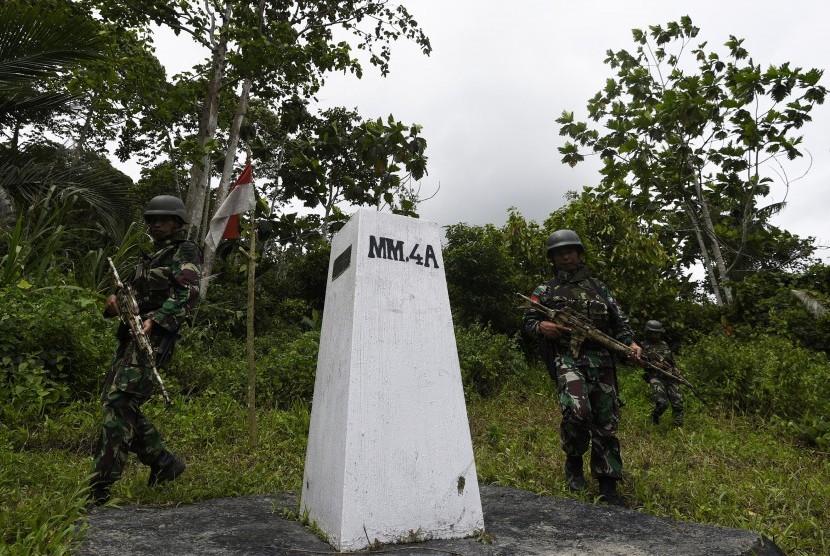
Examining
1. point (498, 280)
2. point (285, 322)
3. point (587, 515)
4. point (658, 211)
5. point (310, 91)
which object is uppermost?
point (310, 91)

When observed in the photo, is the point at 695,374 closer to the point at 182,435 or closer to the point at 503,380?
the point at 503,380

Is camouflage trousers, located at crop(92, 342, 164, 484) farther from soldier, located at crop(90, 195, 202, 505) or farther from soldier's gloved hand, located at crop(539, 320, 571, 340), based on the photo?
soldier's gloved hand, located at crop(539, 320, 571, 340)

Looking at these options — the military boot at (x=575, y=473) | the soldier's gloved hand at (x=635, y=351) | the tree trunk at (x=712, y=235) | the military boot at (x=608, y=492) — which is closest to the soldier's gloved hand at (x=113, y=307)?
the military boot at (x=575, y=473)

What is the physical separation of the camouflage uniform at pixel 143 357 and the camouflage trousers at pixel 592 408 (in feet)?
7.50

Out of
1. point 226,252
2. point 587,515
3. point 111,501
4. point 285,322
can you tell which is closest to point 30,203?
point 226,252

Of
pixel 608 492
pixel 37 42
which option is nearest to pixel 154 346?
pixel 608 492

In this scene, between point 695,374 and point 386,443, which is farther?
point 695,374

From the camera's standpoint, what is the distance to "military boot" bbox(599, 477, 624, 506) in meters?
3.38

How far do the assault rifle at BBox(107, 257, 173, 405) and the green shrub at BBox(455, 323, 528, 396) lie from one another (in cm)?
518

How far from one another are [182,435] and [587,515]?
360 centimetres

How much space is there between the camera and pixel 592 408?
3.51 m

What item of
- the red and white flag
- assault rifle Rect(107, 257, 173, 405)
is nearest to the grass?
assault rifle Rect(107, 257, 173, 405)

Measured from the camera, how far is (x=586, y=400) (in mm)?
3410

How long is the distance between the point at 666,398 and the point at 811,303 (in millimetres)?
4273
